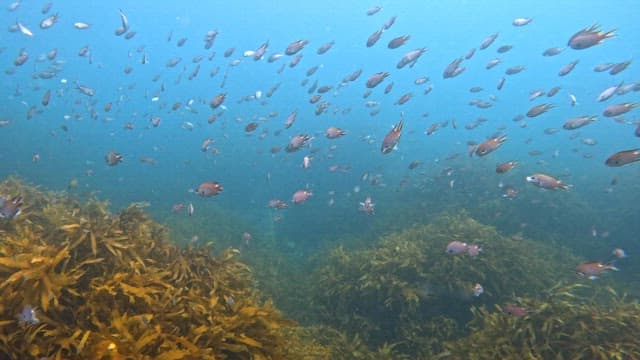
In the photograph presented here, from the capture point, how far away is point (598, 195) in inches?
779

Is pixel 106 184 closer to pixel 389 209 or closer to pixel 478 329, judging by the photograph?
pixel 389 209

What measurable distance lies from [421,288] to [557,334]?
3.10 metres

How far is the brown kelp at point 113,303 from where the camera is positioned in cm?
Result: 389

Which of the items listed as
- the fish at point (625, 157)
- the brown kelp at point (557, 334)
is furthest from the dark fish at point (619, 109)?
the brown kelp at point (557, 334)

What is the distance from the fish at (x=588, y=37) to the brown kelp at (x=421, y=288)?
200 inches

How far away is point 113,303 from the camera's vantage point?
456 cm

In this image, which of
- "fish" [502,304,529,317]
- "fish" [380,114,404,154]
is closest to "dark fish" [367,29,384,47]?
"fish" [380,114,404,154]

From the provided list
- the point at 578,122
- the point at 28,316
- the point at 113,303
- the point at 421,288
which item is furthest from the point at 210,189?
the point at 578,122

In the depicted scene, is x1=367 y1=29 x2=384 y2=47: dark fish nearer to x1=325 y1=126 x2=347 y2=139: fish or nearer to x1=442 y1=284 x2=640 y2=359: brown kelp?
x1=325 y1=126 x2=347 y2=139: fish

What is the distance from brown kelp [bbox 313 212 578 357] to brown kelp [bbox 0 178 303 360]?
3496 millimetres

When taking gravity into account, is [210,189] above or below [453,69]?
above

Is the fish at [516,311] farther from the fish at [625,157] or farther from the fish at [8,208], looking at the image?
the fish at [8,208]

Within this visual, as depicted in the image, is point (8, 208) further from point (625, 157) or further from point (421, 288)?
point (625, 157)

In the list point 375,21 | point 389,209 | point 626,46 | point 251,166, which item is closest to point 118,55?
point 375,21
